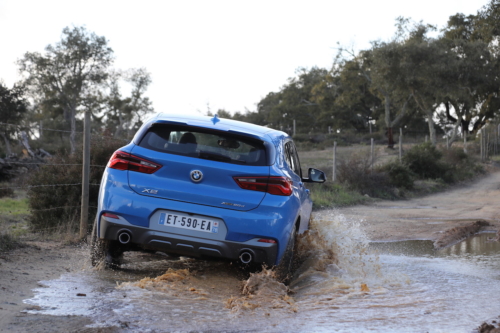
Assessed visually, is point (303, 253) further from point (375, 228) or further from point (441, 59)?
point (441, 59)

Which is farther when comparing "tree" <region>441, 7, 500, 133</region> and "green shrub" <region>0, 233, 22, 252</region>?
"tree" <region>441, 7, 500, 133</region>

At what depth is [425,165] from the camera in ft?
81.5

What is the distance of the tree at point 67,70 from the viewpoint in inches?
2137

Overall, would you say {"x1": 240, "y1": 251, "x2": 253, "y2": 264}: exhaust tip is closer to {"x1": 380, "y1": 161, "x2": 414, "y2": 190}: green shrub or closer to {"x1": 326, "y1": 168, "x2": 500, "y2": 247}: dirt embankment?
{"x1": 326, "y1": 168, "x2": 500, "y2": 247}: dirt embankment

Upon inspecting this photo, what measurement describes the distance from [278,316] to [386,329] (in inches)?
30.5

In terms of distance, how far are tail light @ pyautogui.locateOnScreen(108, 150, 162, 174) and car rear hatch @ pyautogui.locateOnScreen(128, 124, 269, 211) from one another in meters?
0.03

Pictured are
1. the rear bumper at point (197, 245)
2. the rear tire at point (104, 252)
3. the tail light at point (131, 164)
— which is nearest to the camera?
the rear bumper at point (197, 245)

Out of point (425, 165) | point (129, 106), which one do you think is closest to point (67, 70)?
point (129, 106)

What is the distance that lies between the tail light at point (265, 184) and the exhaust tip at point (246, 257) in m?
0.55

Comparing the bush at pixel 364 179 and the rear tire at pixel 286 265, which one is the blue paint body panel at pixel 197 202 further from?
the bush at pixel 364 179

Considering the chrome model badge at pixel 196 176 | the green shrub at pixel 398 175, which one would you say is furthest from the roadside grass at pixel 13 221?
the green shrub at pixel 398 175

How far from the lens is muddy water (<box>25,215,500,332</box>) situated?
4.16 meters

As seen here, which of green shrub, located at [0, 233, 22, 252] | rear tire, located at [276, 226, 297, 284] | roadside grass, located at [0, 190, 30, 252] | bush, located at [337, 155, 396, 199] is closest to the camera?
rear tire, located at [276, 226, 297, 284]

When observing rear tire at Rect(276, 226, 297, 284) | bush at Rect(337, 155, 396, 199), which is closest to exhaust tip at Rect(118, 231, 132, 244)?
rear tire at Rect(276, 226, 297, 284)
